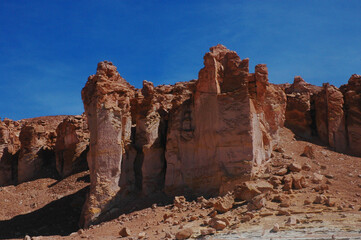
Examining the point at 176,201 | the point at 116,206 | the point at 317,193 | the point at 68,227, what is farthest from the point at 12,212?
the point at 317,193

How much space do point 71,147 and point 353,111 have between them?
58.5ft

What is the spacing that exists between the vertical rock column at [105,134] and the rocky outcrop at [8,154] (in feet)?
47.7

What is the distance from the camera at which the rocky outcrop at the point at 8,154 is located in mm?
30734

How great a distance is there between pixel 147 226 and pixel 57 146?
17.0 meters

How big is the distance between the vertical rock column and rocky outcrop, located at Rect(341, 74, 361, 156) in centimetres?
1118

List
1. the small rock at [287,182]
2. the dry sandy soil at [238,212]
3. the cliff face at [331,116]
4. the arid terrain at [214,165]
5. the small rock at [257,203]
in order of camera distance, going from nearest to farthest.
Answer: the dry sandy soil at [238,212] < the arid terrain at [214,165] < the small rock at [257,203] < the small rock at [287,182] < the cliff face at [331,116]

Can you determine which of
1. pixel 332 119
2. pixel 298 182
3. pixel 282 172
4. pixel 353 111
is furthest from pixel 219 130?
pixel 353 111

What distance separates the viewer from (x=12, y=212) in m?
23.4

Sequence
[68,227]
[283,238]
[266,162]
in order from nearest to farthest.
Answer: [283,238]
[266,162]
[68,227]

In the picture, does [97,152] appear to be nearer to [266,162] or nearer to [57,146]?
[266,162]

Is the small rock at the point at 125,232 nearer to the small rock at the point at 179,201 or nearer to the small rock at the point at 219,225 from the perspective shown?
the small rock at the point at 179,201

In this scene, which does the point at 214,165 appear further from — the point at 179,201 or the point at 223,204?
the point at 223,204

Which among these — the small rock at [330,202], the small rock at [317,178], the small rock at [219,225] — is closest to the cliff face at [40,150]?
the small rock at [317,178]

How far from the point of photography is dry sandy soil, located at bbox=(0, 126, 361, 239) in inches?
437
